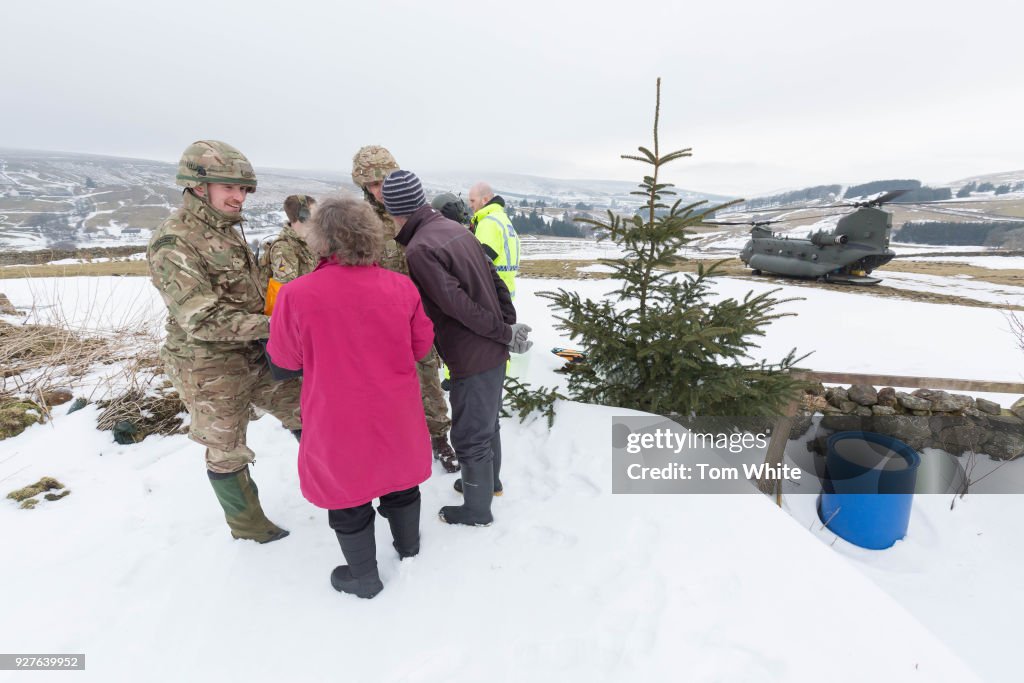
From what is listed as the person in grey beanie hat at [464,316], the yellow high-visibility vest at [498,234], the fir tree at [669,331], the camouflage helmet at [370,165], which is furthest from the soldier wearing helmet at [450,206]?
the person in grey beanie hat at [464,316]

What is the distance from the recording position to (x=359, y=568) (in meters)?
2.17

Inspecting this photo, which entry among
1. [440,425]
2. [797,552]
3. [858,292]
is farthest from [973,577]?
[858,292]

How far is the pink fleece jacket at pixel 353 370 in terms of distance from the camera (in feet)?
5.75

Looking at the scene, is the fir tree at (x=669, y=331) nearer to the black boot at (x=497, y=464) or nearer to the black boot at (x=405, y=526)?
the black boot at (x=497, y=464)

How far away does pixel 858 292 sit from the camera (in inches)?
429

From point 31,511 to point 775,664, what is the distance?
4607mm

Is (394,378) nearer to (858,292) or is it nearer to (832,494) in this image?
(832,494)

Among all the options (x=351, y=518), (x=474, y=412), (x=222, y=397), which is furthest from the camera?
(x=474, y=412)

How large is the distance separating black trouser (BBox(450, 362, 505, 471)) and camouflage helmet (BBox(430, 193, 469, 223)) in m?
2.16

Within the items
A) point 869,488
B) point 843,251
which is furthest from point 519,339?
point 843,251

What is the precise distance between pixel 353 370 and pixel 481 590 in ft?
4.45

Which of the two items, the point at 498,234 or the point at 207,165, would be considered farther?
the point at 498,234

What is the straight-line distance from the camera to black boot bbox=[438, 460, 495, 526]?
2.57 metres

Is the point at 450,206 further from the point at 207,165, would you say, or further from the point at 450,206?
the point at 207,165
